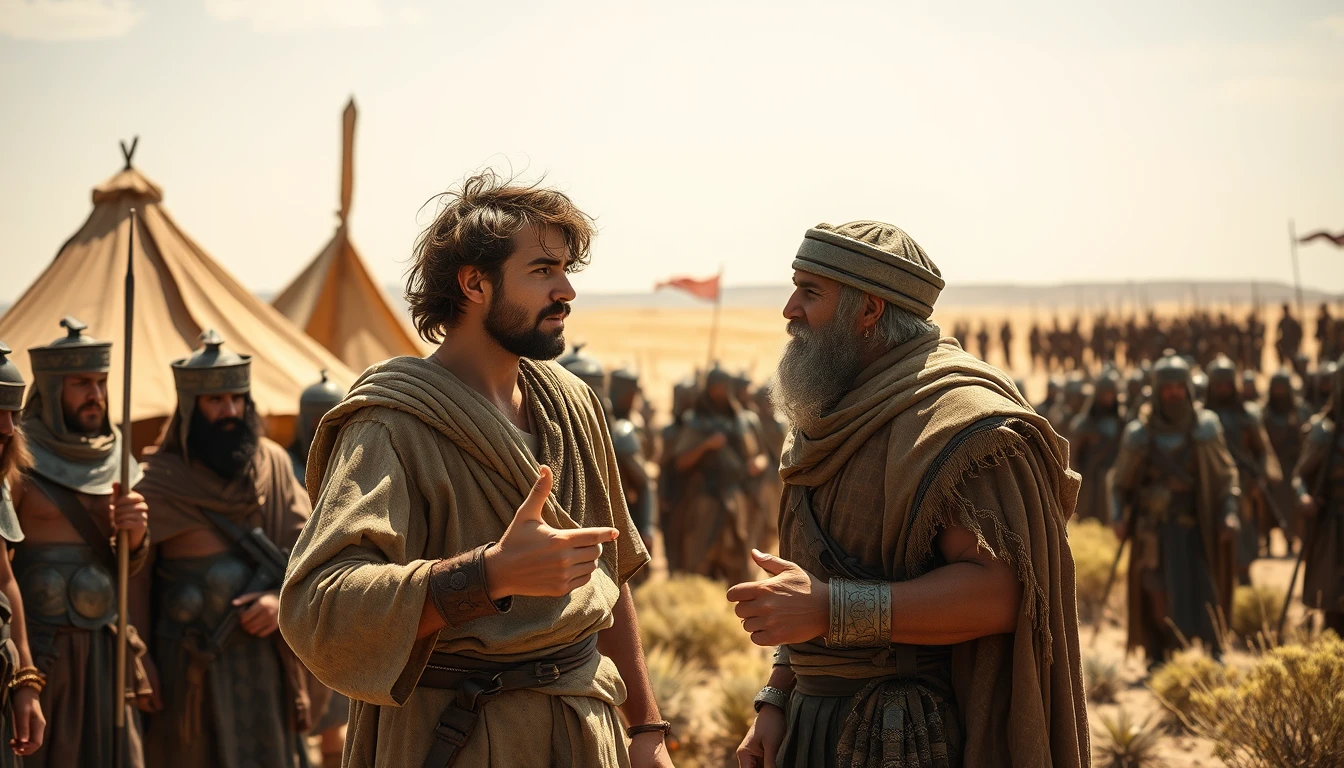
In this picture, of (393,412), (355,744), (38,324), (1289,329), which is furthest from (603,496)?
(1289,329)

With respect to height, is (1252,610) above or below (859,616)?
below

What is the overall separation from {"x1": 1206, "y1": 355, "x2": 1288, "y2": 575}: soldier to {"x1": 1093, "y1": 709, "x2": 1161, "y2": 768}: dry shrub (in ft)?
16.1

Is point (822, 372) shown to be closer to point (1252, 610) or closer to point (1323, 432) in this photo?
point (1323, 432)

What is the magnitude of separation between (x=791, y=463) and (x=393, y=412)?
40.3 inches

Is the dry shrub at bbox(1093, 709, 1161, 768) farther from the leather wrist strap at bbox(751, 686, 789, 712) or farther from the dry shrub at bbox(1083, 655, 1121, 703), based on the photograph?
the leather wrist strap at bbox(751, 686, 789, 712)

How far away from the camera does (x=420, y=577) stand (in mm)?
2549

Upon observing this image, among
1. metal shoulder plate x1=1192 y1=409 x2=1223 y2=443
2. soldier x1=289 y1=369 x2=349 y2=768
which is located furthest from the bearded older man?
metal shoulder plate x1=1192 y1=409 x2=1223 y2=443

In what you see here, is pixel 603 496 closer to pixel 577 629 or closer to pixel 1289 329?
pixel 577 629

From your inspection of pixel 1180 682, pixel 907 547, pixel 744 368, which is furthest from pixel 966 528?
pixel 744 368

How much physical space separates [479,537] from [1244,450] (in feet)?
36.2

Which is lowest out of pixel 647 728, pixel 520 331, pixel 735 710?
pixel 735 710

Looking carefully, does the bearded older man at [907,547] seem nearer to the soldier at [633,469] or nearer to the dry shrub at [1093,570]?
the soldier at [633,469]

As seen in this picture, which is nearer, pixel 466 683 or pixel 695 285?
pixel 466 683

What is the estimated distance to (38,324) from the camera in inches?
325
